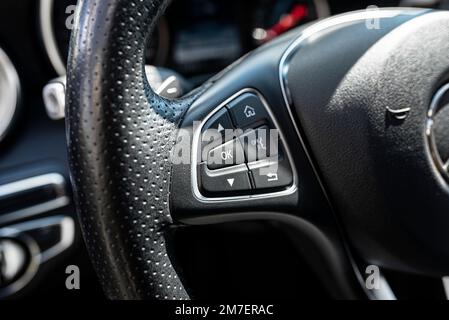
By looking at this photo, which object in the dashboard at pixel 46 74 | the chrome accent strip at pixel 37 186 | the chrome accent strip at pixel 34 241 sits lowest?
the chrome accent strip at pixel 34 241

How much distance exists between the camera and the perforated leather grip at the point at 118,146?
69 centimetres

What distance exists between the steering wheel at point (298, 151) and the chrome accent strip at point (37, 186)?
0.55 metres

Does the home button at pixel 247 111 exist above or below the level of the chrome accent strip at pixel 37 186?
above

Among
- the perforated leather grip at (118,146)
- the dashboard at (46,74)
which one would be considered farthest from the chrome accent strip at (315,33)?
the dashboard at (46,74)

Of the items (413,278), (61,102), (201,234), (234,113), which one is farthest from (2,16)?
(413,278)

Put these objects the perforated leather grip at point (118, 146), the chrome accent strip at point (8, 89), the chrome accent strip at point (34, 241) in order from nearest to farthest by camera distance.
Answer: the perforated leather grip at point (118, 146) → the chrome accent strip at point (34, 241) → the chrome accent strip at point (8, 89)

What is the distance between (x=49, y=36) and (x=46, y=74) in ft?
0.33

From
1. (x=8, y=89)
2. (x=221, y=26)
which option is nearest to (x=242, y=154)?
(x=8, y=89)

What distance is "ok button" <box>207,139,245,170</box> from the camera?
0.81 metres

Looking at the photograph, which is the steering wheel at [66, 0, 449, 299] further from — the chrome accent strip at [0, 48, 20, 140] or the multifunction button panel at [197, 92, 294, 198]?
the chrome accent strip at [0, 48, 20, 140]

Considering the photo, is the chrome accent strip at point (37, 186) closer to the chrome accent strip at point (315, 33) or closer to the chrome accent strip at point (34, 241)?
the chrome accent strip at point (34, 241)

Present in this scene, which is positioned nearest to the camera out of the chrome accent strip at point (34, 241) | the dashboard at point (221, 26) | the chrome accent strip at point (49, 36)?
the chrome accent strip at point (34, 241)

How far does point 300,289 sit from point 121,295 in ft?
1.90

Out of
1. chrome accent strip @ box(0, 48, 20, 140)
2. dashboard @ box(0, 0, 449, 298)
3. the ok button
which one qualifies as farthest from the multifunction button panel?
chrome accent strip @ box(0, 48, 20, 140)
